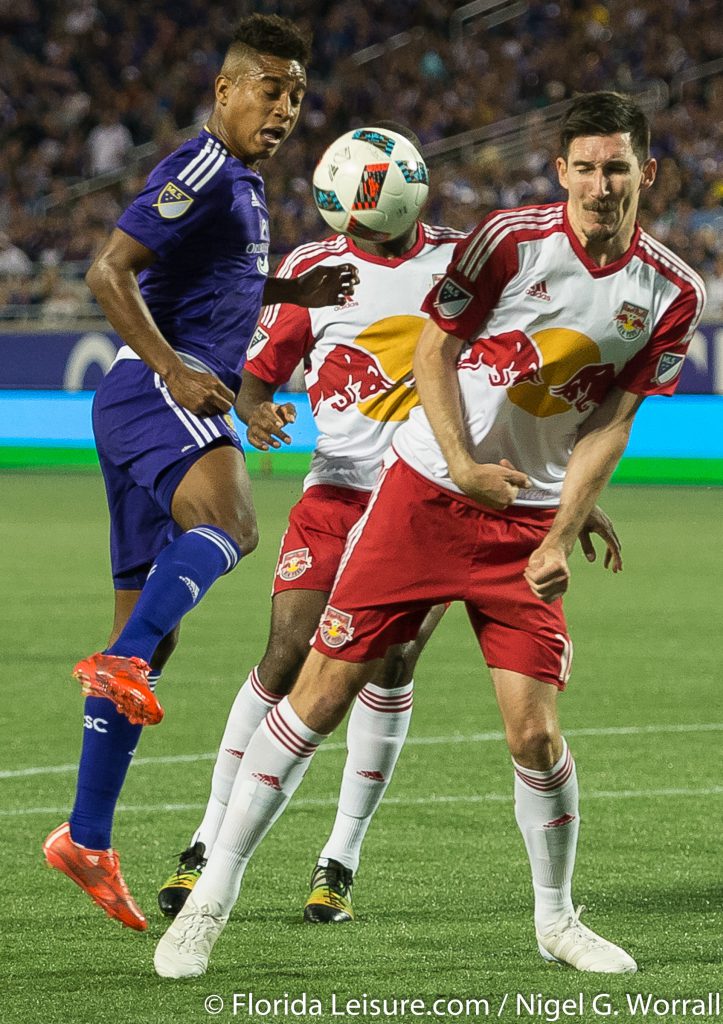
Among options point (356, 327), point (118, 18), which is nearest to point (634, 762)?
point (356, 327)

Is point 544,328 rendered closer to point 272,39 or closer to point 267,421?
point 267,421

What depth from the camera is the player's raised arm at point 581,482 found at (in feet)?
13.8

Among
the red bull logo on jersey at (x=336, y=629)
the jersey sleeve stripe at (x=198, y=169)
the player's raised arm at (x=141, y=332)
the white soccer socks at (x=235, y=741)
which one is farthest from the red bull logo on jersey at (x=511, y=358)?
Result: the white soccer socks at (x=235, y=741)

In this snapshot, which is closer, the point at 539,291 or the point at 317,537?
the point at 539,291

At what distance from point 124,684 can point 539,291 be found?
140cm

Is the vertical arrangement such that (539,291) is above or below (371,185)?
above

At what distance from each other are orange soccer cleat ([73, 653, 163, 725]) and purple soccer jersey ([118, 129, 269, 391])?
118 centimetres

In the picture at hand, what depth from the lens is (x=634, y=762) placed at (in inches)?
281

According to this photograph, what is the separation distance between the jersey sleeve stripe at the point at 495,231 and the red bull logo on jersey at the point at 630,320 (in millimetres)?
272

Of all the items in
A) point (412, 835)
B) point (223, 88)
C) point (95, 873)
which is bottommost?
point (412, 835)

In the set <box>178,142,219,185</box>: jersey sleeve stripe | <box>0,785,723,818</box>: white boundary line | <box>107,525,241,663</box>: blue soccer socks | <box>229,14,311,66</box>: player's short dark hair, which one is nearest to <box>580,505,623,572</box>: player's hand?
<box>107,525,241,663</box>: blue soccer socks

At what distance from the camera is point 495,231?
426cm

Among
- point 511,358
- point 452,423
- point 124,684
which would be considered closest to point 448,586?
point 452,423

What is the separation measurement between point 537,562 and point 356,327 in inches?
64.9
